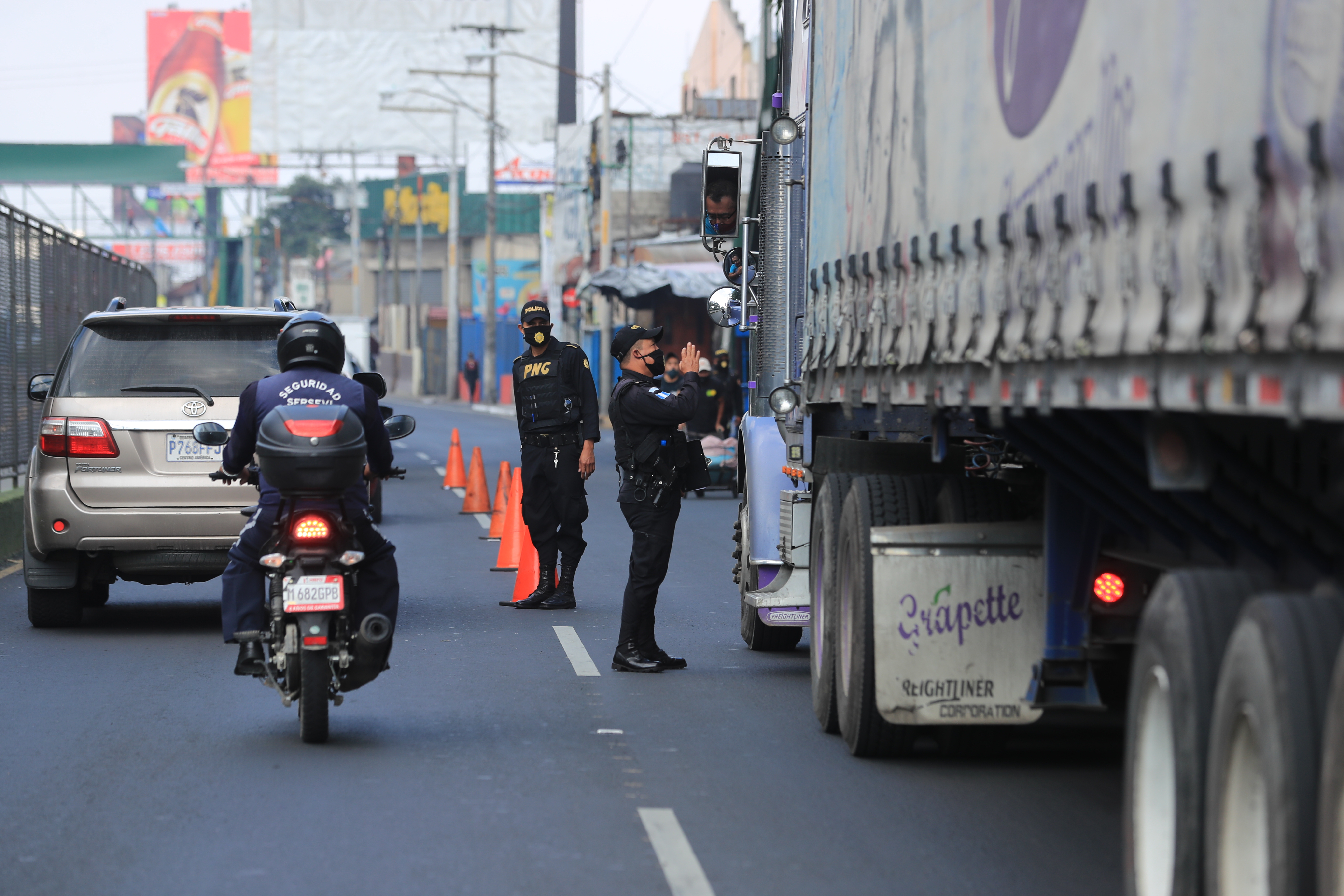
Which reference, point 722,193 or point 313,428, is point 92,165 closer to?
point 722,193

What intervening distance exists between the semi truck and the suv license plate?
131 inches

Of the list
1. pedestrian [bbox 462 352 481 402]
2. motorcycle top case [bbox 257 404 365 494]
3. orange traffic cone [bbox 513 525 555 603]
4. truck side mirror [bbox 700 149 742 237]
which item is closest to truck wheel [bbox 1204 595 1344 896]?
motorcycle top case [bbox 257 404 365 494]

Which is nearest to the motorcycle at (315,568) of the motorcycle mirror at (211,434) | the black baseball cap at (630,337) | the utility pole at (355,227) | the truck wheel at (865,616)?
the motorcycle mirror at (211,434)

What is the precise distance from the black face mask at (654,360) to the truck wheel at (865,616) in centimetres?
254

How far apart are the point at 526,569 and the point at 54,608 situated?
3.23m

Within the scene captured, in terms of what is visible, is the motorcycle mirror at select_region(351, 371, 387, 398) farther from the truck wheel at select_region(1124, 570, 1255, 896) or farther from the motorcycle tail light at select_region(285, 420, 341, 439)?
the truck wheel at select_region(1124, 570, 1255, 896)

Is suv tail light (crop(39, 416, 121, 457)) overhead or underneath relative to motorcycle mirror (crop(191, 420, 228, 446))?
underneath

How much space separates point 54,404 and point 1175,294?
8243mm

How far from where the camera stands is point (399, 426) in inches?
332

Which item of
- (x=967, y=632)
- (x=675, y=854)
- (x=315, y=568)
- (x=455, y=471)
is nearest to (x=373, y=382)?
(x=315, y=568)

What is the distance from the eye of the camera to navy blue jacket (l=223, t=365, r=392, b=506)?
7859 millimetres

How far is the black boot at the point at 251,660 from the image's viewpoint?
7746 millimetres

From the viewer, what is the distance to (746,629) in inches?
438

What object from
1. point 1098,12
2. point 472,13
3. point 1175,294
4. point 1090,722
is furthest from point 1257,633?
point 472,13
